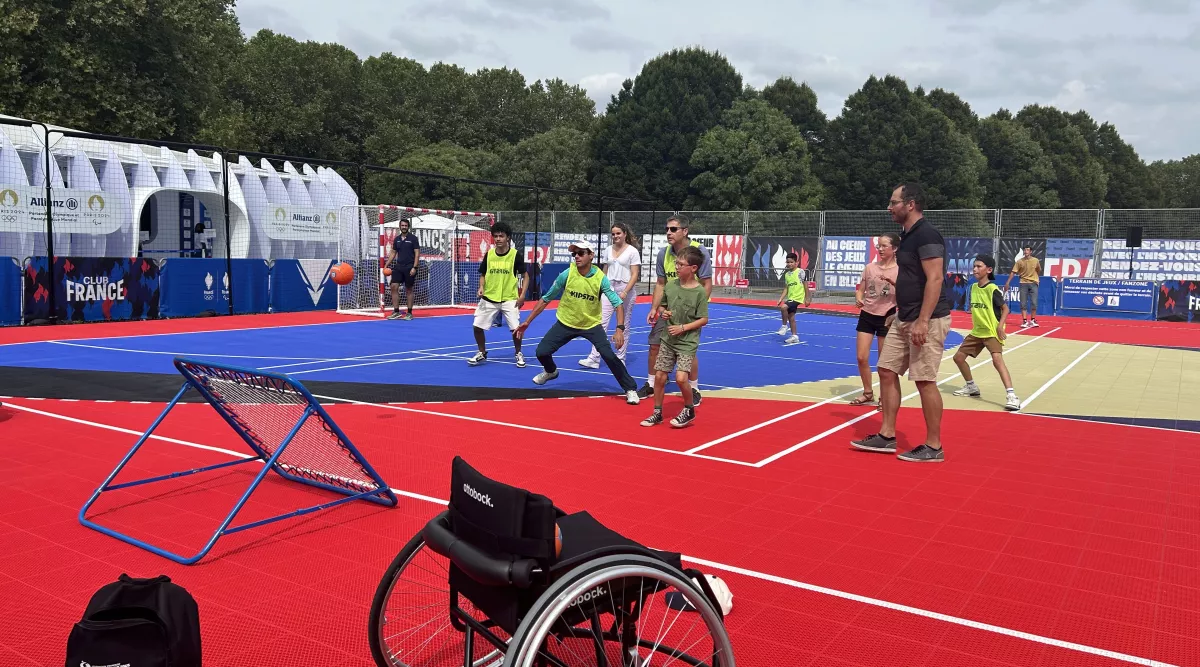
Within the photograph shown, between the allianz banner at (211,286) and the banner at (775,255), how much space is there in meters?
17.5

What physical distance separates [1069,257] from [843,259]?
23.0 ft

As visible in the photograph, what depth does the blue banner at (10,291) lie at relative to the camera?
1581cm

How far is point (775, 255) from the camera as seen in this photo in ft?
103

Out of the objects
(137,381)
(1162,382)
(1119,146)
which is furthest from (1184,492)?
(1119,146)

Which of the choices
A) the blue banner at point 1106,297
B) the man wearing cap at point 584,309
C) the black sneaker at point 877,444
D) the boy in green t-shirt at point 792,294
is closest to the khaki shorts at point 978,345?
the black sneaker at point 877,444

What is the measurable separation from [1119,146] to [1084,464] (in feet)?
307

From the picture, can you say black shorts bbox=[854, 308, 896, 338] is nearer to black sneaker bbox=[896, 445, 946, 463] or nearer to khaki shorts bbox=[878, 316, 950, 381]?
khaki shorts bbox=[878, 316, 950, 381]

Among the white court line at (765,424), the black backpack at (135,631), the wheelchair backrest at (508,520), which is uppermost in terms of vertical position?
the wheelchair backrest at (508,520)

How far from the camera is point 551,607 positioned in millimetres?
2637

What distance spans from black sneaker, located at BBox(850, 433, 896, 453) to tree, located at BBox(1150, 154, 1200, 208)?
10247cm

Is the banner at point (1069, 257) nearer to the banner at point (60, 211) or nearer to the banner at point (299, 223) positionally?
the banner at point (299, 223)

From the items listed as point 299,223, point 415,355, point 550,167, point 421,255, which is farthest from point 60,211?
point 550,167

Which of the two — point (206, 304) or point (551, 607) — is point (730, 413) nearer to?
point (551, 607)

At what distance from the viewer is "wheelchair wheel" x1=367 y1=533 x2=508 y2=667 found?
3.34 m
